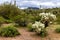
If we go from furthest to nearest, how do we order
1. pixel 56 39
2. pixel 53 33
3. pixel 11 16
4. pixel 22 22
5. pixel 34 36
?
pixel 11 16 < pixel 22 22 < pixel 53 33 < pixel 34 36 < pixel 56 39

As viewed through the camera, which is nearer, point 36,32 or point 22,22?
point 36,32

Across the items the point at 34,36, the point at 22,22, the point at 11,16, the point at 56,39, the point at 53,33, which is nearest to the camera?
the point at 56,39

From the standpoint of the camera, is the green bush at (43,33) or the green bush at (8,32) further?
the green bush at (43,33)

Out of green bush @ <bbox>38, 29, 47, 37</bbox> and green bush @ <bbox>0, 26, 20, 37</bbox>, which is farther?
green bush @ <bbox>38, 29, 47, 37</bbox>

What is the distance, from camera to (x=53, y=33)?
19656mm

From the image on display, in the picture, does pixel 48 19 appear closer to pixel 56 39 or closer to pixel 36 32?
pixel 36 32

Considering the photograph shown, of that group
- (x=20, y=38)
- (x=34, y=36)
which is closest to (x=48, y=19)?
(x=34, y=36)

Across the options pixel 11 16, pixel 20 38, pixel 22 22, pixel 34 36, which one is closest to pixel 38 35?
pixel 34 36

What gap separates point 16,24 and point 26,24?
116 centimetres

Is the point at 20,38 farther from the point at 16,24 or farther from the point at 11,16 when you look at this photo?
the point at 11,16

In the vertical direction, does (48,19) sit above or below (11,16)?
above

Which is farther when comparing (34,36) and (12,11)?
(12,11)

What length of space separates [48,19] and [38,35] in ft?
7.90

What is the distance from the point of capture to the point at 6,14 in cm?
3086
